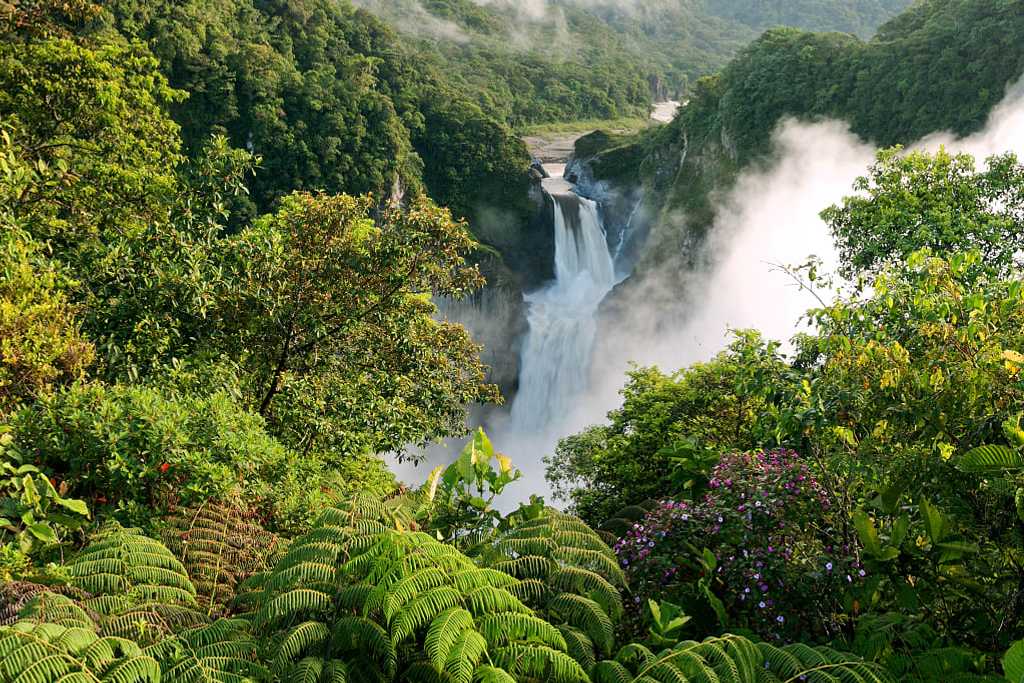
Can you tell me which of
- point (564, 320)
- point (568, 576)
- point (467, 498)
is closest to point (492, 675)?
point (568, 576)

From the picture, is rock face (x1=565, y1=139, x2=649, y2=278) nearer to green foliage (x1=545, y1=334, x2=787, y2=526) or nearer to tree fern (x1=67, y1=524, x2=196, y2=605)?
green foliage (x1=545, y1=334, x2=787, y2=526)

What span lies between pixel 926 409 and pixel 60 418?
20.8ft

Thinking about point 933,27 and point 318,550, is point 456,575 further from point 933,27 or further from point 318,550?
point 933,27

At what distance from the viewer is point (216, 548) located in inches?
218

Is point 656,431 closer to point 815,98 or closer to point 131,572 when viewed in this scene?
point 131,572

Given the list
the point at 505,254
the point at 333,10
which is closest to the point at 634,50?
the point at 333,10

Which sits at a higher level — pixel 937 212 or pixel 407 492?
pixel 937 212

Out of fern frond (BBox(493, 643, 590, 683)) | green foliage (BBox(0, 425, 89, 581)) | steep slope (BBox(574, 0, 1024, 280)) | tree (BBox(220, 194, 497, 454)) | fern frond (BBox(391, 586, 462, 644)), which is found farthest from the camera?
steep slope (BBox(574, 0, 1024, 280))

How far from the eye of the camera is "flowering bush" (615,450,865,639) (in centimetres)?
493

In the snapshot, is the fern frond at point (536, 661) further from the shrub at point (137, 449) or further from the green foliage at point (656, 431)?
the green foliage at point (656, 431)

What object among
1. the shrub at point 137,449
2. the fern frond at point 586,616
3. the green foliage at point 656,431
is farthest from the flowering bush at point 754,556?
the green foliage at point 656,431

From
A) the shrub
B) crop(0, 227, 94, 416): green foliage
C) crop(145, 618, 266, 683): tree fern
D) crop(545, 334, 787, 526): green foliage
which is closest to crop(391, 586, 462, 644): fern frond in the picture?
crop(145, 618, 266, 683): tree fern

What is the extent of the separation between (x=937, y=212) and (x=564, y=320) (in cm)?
2638

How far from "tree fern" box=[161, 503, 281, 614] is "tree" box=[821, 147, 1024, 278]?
10.9 m
